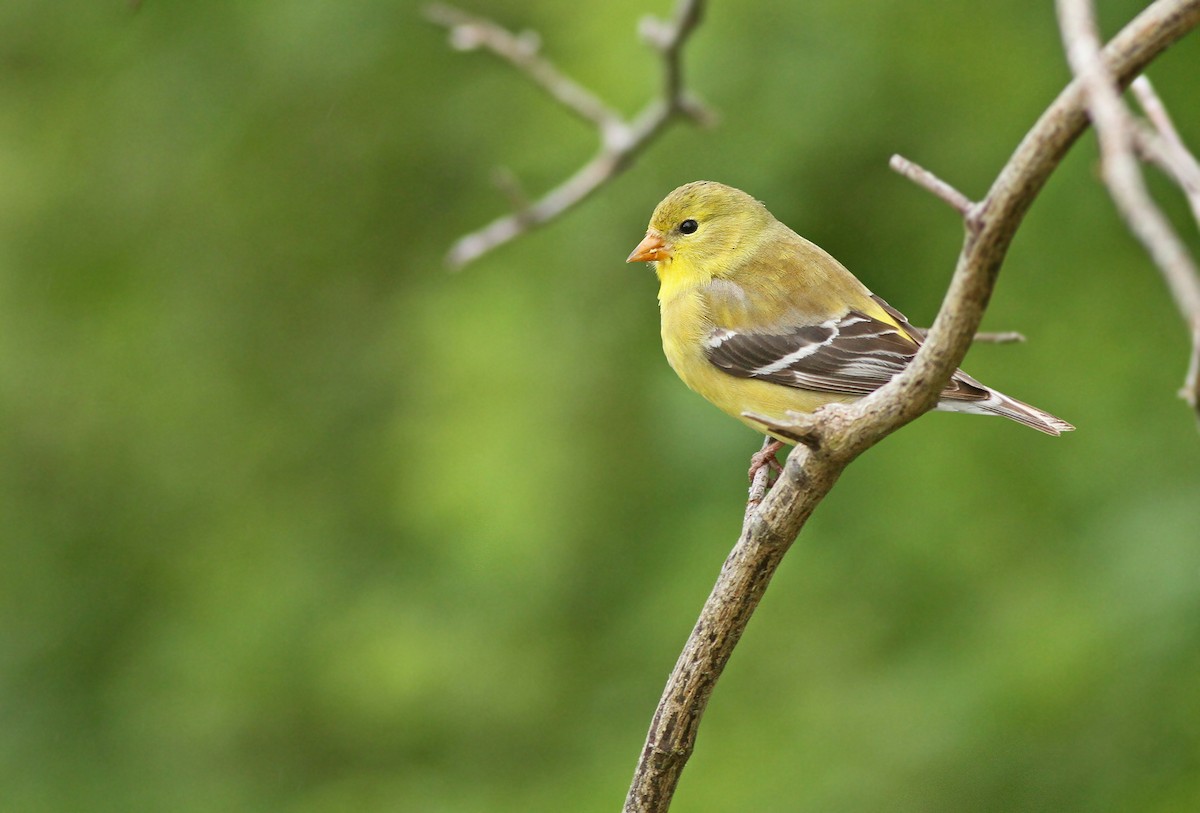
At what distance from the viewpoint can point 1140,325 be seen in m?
4.40

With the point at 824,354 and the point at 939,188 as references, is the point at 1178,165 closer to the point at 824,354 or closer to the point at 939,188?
the point at 939,188

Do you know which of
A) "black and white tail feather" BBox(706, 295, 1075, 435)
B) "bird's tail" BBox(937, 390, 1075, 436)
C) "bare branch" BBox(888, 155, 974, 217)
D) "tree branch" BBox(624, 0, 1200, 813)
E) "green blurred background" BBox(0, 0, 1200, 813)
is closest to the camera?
"tree branch" BBox(624, 0, 1200, 813)

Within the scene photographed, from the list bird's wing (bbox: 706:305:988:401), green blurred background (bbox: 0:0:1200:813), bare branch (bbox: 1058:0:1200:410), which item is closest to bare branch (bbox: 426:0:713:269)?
bird's wing (bbox: 706:305:988:401)

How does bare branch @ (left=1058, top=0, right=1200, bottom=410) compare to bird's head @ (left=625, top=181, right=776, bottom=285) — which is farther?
bird's head @ (left=625, top=181, right=776, bottom=285)

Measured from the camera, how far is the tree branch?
1470 millimetres

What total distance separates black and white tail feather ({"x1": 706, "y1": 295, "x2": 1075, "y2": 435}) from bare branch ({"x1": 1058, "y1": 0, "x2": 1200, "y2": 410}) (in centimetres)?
197

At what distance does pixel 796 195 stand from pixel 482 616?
2.13 meters

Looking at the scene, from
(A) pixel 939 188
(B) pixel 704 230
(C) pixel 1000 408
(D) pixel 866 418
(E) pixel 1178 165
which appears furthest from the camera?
(B) pixel 704 230

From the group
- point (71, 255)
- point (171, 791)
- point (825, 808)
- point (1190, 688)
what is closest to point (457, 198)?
point (71, 255)

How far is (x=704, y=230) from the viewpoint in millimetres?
3611

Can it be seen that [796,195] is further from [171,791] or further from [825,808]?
[171,791]

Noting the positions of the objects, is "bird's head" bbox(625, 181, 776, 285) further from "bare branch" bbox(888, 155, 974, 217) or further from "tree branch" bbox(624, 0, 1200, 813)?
"bare branch" bbox(888, 155, 974, 217)

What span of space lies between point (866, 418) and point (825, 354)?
1.25m

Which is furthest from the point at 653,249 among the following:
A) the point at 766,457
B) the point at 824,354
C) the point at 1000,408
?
the point at 1000,408
